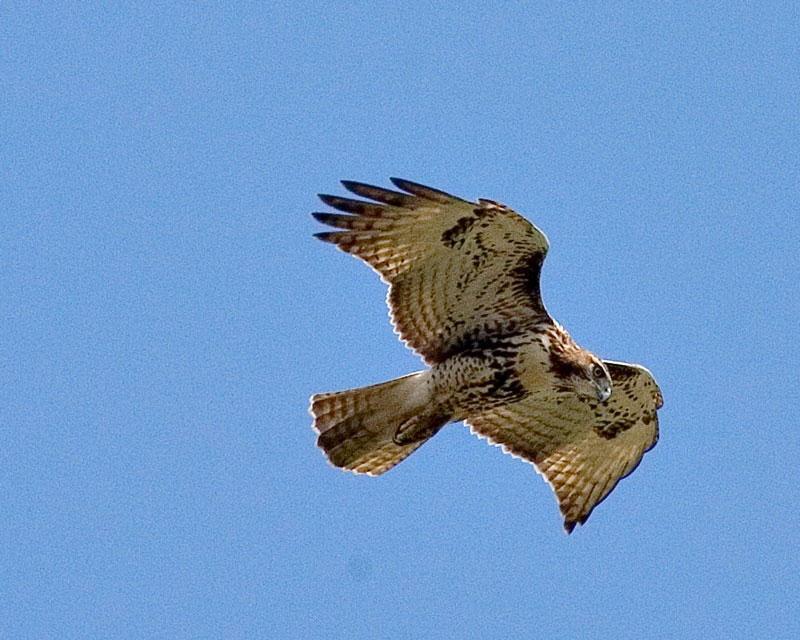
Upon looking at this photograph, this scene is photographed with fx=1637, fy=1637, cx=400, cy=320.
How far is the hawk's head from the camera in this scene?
1201cm

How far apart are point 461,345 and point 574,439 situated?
4.61ft

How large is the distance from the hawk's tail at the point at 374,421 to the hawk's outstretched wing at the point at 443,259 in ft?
1.25

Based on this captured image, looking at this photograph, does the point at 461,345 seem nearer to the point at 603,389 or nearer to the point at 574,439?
the point at 603,389

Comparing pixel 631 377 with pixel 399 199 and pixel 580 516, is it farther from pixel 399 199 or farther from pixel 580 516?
pixel 399 199

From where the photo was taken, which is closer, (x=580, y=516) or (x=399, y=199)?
(x=399, y=199)

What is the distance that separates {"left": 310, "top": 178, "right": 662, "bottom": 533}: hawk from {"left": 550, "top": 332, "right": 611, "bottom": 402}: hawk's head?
10 mm

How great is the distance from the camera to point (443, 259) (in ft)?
39.9

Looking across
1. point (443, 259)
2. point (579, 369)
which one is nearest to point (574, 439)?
point (579, 369)

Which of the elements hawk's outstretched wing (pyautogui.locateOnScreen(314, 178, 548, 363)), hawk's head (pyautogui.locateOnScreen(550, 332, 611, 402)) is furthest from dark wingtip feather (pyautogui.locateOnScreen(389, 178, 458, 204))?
hawk's head (pyautogui.locateOnScreen(550, 332, 611, 402))

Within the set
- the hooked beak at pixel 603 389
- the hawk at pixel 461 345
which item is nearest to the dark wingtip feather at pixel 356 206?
the hawk at pixel 461 345

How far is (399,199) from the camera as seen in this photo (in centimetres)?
1184

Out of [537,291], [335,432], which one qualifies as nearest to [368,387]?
[335,432]

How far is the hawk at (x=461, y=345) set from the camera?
469 inches

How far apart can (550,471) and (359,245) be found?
104 inches
